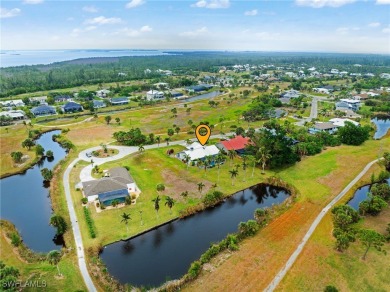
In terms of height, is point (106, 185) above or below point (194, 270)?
above

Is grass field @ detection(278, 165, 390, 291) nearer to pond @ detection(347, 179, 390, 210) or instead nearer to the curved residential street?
pond @ detection(347, 179, 390, 210)

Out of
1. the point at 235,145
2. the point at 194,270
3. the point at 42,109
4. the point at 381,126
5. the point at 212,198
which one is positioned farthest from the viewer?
the point at 42,109

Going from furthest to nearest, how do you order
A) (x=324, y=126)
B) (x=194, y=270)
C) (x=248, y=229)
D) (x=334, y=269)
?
1. (x=324, y=126)
2. (x=248, y=229)
3. (x=334, y=269)
4. (x=194, y=270)

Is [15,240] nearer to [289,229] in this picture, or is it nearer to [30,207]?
[30,207]

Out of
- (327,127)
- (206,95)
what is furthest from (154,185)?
(206,95)

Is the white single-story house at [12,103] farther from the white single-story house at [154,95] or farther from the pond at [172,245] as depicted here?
the pond at [172,245]

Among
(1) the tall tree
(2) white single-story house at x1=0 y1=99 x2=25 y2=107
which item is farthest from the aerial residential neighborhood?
(2) white single-story house at x1=0 y1=99 x2=25 y2=107
